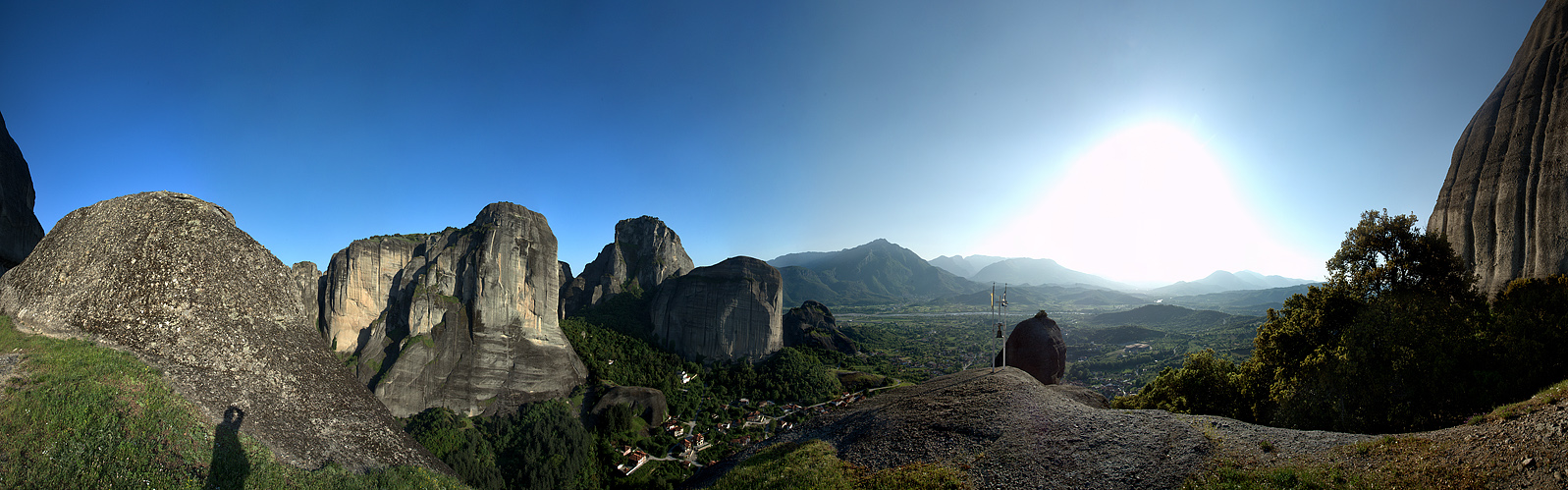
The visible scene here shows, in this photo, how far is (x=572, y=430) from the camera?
103ft

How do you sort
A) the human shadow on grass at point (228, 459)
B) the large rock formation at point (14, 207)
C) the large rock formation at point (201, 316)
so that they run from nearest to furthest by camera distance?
the human shadow on grass at point (228, 459), the large rock formation at point (201, 316), the large rock formation at point (14, 207)

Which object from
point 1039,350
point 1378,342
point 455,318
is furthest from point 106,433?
point 455,318

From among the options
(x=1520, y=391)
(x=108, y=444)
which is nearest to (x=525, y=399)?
(x=108, y=444)

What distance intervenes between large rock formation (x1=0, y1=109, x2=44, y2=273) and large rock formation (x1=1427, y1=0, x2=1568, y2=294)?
36.9 m

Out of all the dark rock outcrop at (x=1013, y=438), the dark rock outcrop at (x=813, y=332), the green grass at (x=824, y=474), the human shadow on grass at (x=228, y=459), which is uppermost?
the human shadow on grass at (x=228, y=459)

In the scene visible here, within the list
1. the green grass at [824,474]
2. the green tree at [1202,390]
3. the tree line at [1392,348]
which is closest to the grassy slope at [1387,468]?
the tree line at [1392,348]

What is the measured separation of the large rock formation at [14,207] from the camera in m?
11.5

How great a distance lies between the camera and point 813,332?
63.8 m

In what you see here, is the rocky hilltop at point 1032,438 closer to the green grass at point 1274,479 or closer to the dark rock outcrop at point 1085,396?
the green grass at point 1274,479

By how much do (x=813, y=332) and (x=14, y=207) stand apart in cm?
5888

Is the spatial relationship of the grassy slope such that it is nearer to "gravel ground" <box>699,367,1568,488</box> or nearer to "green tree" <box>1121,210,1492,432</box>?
"gravel ground" <box>699,367,1568,488</box>

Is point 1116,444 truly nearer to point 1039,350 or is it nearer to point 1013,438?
point 1013,438

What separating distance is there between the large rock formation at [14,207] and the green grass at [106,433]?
28.2 ft

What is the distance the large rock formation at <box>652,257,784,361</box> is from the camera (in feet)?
163
